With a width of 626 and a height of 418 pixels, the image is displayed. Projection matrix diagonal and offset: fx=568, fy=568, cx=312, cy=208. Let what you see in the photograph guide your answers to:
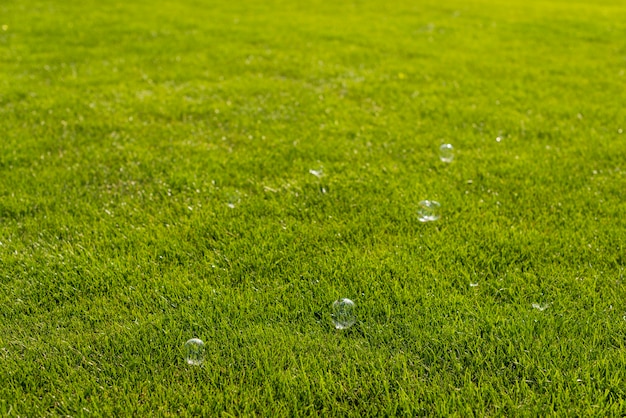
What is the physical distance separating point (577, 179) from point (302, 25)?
330 inches

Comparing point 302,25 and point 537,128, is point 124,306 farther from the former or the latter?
point 302,25

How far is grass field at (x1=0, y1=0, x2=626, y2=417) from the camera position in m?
3.13

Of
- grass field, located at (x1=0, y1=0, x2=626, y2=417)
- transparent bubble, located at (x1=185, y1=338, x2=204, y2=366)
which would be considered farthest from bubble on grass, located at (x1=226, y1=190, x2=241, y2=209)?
transparent bubble, located at (x1=185, y1=338, x2=204, y2=366)

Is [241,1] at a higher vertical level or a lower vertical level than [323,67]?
higher

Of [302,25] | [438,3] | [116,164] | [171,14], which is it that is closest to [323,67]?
[302,25]

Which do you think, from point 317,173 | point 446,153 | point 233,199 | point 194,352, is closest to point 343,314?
point 194,352

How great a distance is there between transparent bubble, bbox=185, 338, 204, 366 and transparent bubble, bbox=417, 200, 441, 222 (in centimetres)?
215

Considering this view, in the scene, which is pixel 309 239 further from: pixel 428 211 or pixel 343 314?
pixel 428 211

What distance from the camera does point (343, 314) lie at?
11.8 ft

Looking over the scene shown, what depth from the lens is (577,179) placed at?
5367 millimetres

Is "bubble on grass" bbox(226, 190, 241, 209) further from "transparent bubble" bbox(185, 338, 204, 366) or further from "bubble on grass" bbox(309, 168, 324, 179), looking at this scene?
"transparent bubble" bbox(185, 338, 204, 366)

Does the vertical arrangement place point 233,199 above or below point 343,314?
above

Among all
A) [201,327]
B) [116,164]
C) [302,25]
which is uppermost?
[302,25]

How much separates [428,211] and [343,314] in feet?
5.13
